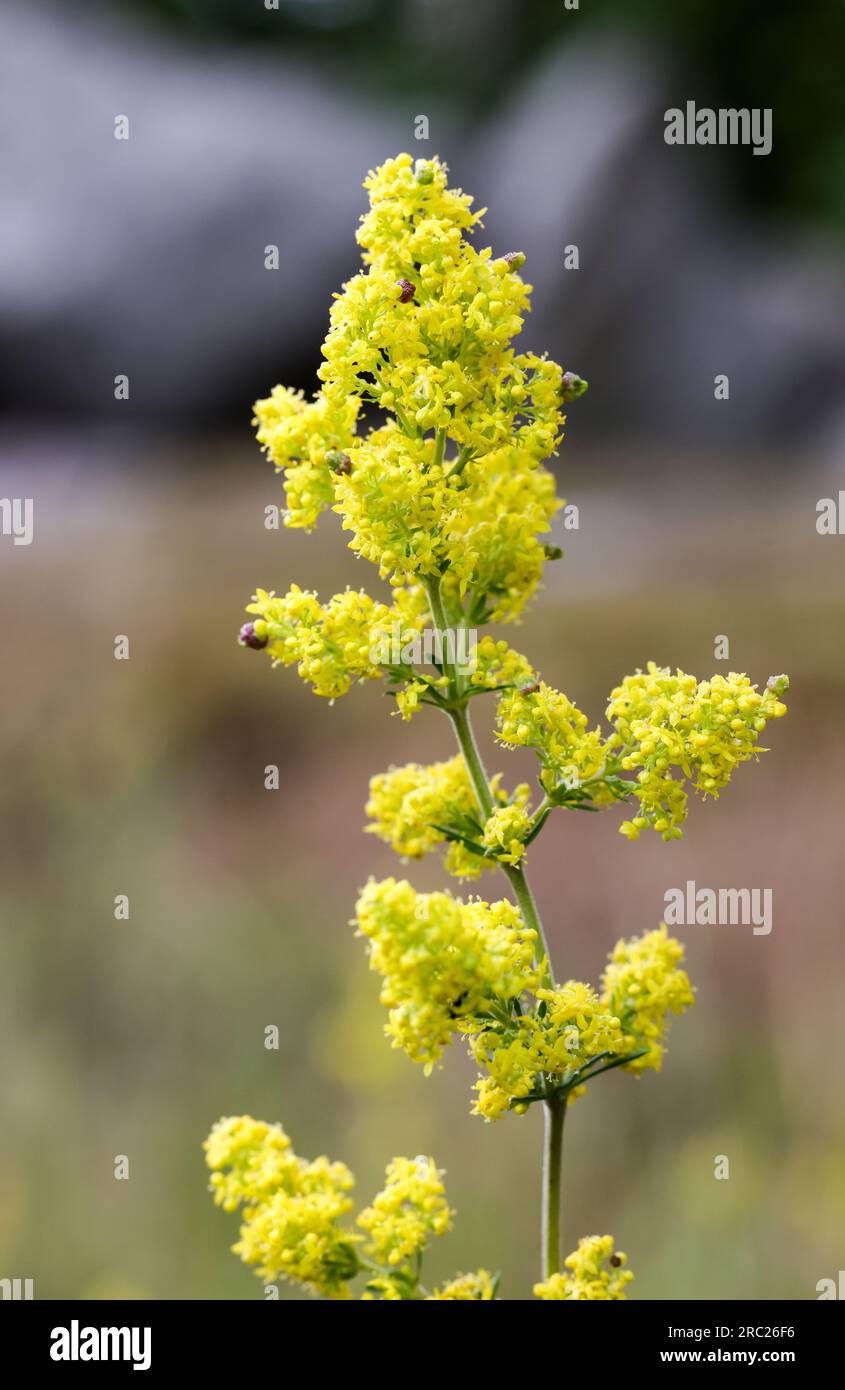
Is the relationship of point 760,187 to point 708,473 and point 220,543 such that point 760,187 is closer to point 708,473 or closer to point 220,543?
point 708,473

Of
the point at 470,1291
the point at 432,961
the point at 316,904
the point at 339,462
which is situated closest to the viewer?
the point at 432,961

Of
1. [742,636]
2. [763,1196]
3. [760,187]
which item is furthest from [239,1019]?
[760,187]

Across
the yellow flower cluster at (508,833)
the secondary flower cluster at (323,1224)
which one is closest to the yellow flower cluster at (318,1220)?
the secondary flower cluster at (323,1224)

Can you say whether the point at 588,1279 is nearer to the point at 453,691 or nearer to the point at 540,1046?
the point at 540,1046

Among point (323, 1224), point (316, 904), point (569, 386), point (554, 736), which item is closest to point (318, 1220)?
point (323, 1224)
